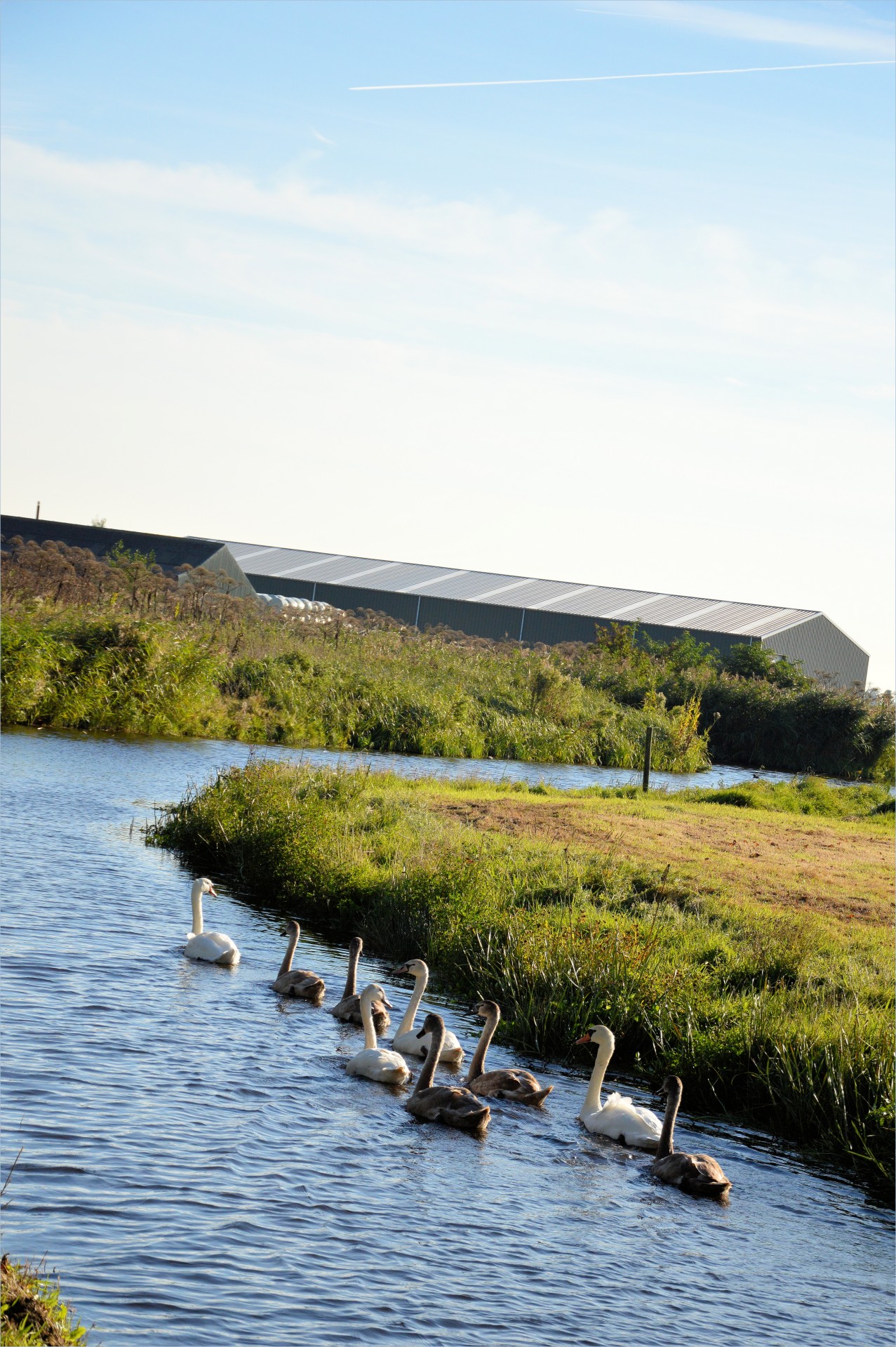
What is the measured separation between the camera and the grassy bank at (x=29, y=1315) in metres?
4.47

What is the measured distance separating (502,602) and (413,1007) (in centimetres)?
6289

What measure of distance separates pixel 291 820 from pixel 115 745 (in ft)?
41.0

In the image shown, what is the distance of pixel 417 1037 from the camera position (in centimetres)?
1061

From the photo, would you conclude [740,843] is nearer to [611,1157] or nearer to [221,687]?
[611,1157]

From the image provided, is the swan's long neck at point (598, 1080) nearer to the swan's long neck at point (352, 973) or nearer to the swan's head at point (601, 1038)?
the swan's head at point (601, 1038)

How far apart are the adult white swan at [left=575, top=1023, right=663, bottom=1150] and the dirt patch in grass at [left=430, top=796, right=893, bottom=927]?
237 inches

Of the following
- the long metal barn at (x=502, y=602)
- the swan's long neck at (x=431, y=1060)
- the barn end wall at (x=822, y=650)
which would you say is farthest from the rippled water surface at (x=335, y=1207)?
the barn end wall at (x=822, y=650)

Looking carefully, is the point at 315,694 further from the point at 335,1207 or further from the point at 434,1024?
the point at 335,1207

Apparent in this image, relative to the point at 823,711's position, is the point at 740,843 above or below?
below

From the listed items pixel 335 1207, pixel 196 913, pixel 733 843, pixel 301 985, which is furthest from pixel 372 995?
pixel 733 843

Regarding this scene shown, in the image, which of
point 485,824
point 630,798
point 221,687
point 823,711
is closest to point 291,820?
point 485,824

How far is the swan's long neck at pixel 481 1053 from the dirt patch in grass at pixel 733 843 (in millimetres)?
5646

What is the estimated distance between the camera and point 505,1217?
24.5ft

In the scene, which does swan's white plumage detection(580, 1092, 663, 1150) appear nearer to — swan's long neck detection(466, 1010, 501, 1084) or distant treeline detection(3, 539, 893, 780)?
swan's long neck detection(466, 1010, 501, 1084)
